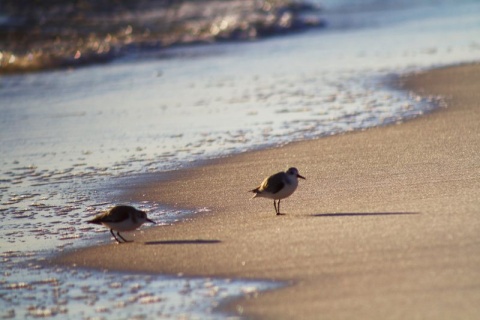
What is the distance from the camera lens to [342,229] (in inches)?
273

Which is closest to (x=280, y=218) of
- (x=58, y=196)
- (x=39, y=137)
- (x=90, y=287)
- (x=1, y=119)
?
(x=90, y=287)

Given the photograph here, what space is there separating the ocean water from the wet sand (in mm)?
309

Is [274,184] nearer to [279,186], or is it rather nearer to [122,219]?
[279,186]

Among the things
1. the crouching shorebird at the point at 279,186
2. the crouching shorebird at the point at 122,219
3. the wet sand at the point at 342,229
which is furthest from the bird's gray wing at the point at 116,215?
the crouching shorebird at the point at 279,186

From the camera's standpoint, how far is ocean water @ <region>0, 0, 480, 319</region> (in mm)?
6258

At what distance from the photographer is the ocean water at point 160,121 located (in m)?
6.26

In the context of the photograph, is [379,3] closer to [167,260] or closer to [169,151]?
[169,151]

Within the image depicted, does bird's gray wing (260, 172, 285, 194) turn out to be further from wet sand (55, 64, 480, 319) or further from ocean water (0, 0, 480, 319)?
ocean water (0, 0, 480, 319)

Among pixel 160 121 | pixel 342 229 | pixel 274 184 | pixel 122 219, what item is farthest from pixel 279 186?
pixel 160 121

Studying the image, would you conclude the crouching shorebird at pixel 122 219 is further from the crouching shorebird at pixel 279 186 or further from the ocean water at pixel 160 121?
the crouching shorebird at pixel 279 186

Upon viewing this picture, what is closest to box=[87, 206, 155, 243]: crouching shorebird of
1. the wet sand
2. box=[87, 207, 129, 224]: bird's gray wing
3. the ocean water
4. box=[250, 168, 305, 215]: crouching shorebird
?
box=[87, 207, 129, 224]: bird's gray wing

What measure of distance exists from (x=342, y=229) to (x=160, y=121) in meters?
6.80

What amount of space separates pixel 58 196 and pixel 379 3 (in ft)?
85.1

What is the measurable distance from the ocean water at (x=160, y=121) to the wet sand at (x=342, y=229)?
1.01 ft
